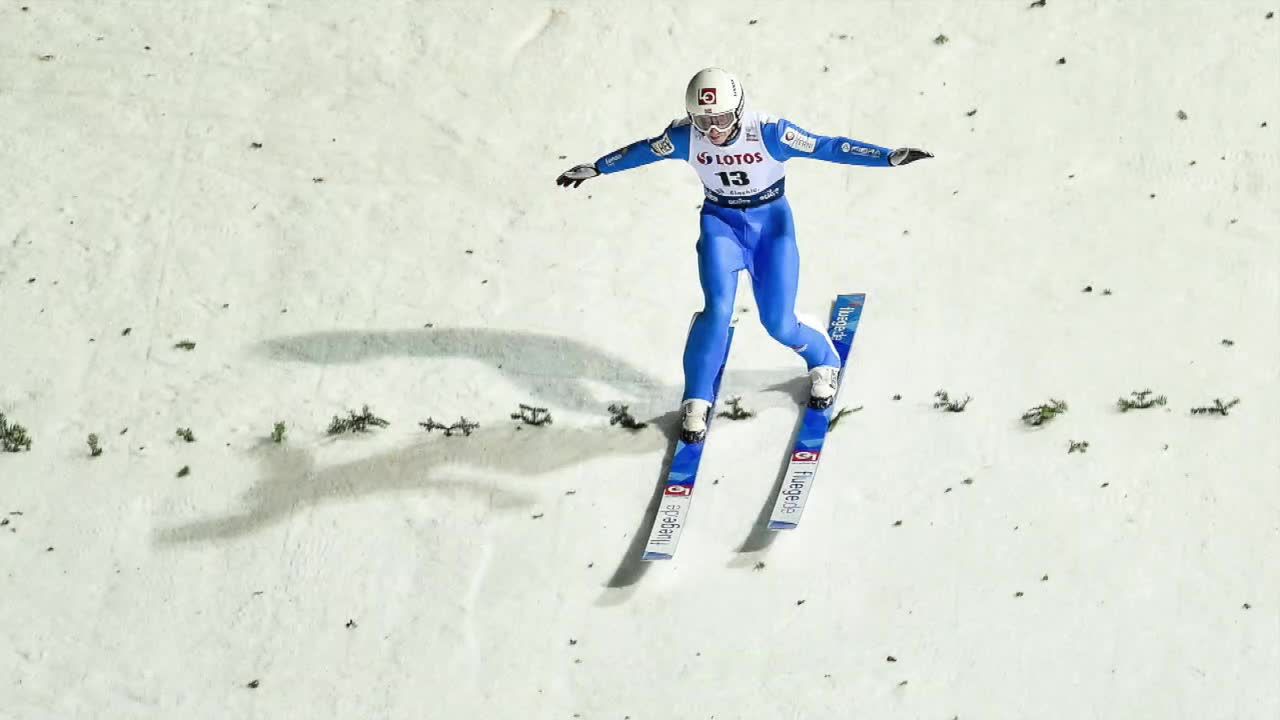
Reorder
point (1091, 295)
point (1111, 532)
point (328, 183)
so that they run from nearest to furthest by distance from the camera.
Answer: point (1111, 532) < point (1091, 295) < point (328, 183)

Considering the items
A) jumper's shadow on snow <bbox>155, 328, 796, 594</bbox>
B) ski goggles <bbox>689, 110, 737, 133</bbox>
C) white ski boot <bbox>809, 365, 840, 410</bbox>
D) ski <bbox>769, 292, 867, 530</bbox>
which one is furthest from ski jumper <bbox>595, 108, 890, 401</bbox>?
jumper's shadow on snow <bbox>155, 328, 796, 594</bbox>

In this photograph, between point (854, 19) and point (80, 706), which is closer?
point (80, 706)

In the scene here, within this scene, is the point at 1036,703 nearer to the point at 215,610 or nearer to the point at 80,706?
the point at 215,610

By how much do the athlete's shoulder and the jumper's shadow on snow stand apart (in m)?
1.88

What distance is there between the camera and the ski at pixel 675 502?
1041cm

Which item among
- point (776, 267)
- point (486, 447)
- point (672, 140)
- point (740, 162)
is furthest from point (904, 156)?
point (486, 447)

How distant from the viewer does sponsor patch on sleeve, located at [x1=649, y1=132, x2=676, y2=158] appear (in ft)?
32.9

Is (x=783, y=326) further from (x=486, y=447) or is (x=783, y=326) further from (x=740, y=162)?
(x=486, y=447)

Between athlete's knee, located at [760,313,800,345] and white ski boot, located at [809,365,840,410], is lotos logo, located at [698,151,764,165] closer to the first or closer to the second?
athlete's knee, located at [760,313,800,345]

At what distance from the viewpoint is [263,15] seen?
13750 mm

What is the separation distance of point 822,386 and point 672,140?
1959 mm

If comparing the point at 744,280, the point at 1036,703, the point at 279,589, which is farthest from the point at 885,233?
the point at 279,589

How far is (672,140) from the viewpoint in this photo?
32.9ft

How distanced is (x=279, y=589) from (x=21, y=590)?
1.58 m
